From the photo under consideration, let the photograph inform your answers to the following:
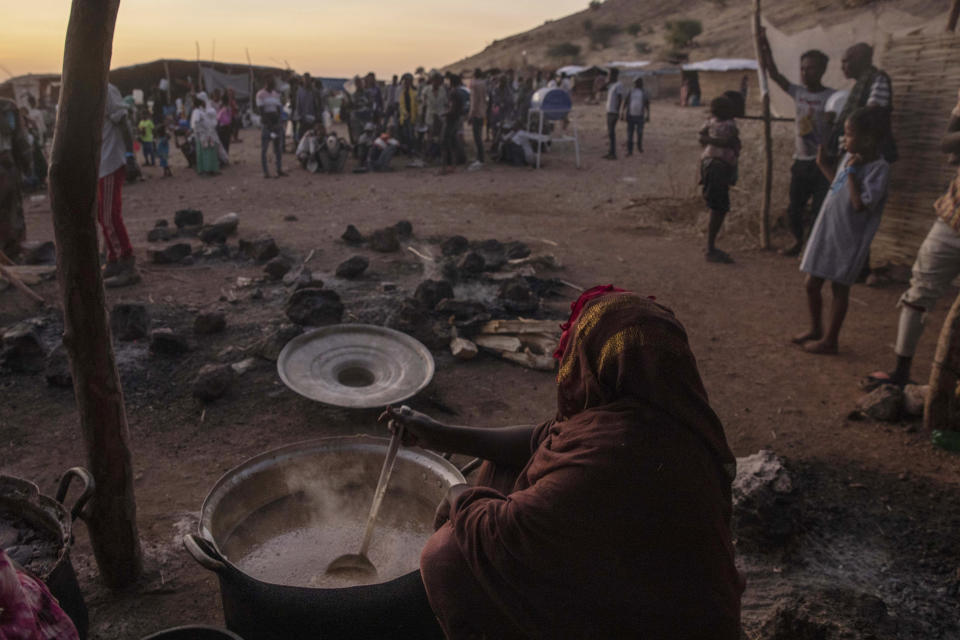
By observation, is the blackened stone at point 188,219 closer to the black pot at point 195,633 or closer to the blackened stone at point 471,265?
the blackened stone at point 471,265

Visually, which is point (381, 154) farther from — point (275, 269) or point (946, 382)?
point (946, 382)

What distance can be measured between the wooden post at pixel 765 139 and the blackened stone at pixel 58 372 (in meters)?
7.07

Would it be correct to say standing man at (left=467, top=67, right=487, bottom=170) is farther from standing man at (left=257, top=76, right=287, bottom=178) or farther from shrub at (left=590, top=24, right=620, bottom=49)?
shrub at (left=590, top=24, right=620, bottom=49)

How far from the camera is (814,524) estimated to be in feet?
9.57

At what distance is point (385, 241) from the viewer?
7.15 m

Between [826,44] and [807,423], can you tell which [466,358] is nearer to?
[807,423]

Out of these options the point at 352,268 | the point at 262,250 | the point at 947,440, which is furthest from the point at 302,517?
the point at 262,250

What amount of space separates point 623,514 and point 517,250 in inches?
223

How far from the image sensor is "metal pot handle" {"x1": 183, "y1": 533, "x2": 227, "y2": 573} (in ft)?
5.90

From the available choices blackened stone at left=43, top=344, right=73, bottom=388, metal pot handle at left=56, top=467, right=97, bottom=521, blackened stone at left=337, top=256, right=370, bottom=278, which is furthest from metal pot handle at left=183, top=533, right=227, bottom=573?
blackened stone at left=337, top=256, right=370, bottom=278

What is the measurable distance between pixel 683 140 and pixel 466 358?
581 inches

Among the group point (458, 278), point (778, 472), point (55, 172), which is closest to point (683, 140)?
point (458, 278)

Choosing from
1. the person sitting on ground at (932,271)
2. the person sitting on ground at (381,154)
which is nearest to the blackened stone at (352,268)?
the person sitting on ground at (932,271)

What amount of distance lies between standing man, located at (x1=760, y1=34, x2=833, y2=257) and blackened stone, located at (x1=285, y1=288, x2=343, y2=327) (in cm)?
496
